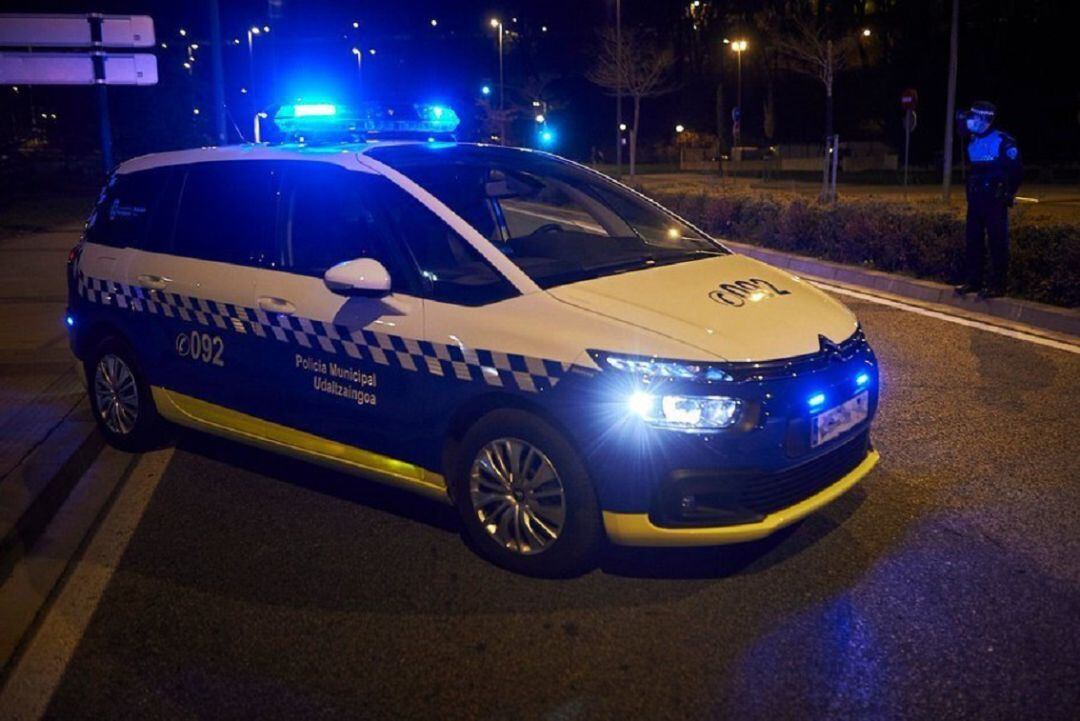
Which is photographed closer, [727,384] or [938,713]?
[938,713]

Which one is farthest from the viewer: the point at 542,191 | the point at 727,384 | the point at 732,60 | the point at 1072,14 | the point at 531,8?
the point at 531,8

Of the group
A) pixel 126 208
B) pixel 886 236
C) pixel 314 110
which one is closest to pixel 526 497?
pixel 126 208

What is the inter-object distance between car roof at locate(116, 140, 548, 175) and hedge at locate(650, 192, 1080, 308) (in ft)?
19.7

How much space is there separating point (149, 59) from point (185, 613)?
23.4 feet

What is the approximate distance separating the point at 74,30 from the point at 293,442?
634 cm

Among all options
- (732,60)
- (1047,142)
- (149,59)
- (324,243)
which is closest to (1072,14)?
(1047,142)

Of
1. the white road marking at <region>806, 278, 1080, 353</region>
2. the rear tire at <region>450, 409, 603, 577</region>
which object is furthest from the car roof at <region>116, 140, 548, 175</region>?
the white road marking at <region>806, 278, 1080, 353</region>

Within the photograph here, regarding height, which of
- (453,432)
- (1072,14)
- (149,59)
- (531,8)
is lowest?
(453,432)

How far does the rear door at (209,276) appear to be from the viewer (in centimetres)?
517

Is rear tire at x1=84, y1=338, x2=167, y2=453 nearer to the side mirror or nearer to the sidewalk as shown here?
the sidewalk

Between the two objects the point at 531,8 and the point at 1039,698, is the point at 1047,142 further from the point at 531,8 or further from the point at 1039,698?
the point at 1039,698

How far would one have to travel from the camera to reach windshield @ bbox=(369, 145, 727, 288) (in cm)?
475

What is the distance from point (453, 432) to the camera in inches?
173

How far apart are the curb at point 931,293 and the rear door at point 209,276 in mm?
6611
